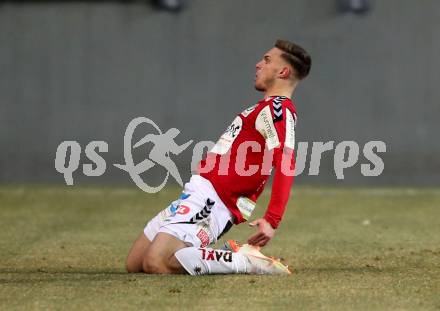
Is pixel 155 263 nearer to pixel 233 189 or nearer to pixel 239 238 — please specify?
pixel 233 189

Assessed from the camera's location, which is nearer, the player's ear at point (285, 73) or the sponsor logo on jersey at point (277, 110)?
the sponsor logo on jersey at point (277, 110)

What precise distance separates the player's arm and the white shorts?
451 mm

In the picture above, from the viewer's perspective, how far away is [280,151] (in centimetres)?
605

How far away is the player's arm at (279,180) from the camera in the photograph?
586 centimetres

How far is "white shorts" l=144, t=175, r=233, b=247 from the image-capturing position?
20.7ft

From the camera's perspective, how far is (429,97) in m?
14.2

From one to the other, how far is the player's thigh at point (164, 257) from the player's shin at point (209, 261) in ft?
0.16

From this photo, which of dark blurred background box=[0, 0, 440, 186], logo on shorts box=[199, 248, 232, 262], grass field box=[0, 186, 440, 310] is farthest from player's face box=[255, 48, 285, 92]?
dark blurred background box=[0, 0, 440, 186]

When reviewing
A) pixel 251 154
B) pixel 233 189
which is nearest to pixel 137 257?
pixel 233 189

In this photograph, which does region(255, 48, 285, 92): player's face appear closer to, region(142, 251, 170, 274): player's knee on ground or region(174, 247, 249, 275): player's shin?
region(174, 247, 249, 275): player's shin

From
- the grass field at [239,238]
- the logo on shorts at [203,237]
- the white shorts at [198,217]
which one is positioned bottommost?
the grass field at [239,238]

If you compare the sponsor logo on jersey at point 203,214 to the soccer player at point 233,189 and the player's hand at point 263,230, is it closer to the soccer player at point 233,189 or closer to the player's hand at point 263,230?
the soccer player at point 233,189

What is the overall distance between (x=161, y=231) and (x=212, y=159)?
53cm

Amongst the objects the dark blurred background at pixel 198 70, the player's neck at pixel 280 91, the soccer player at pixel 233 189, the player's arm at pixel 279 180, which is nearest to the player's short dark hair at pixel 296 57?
the soccer player at pixel 233 189
